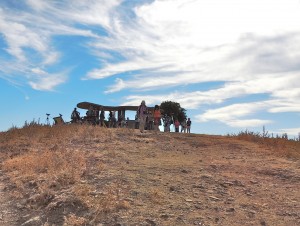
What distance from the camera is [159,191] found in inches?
283

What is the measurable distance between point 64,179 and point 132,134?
766cm

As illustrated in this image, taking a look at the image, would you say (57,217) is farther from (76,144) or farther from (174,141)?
(174,141)

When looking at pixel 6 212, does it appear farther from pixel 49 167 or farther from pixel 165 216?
pixel 165 216

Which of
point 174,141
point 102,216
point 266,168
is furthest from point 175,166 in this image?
point 174,141

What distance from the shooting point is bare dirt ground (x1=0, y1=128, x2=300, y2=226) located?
6266 millimetres

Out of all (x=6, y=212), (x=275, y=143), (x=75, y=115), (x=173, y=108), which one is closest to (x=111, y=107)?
(x=75, y=115)

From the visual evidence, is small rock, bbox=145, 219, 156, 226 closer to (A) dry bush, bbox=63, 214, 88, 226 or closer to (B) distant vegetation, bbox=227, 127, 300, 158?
(A) dry bush, bbox=63, 214, 88, 226

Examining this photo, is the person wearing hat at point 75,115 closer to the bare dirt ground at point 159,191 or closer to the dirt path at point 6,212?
the bare dirt ground at point 159,191

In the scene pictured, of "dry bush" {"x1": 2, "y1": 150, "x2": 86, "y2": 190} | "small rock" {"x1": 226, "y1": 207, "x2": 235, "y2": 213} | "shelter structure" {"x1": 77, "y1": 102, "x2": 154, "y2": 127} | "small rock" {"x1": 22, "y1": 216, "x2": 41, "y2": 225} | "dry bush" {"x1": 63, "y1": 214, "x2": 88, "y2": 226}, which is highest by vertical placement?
"shelter structure" {"x1": 77, "y1": 102, "x2": 154, "y2": 127}

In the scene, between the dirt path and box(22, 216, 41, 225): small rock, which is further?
the dirt path

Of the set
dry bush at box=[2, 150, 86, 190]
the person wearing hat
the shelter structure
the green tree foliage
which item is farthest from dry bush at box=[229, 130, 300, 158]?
the green tree foliage

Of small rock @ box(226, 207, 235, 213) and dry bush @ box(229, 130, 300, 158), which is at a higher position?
dry bush @ box(229, 130, 300, 158)

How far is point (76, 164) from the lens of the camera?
9227 mm

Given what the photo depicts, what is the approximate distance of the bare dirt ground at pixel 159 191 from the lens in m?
6.27
